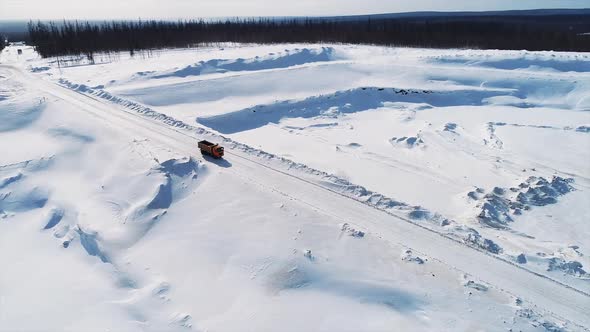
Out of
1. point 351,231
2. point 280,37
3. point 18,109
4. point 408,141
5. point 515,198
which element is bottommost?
point 515,198

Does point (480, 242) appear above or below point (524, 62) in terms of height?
below

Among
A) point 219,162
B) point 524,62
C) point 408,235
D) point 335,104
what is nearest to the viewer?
point 408,235

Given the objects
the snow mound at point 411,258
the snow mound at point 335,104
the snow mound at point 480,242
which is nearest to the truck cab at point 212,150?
the snow mound at point 335,104

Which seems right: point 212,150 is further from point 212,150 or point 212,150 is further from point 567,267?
point 567,267

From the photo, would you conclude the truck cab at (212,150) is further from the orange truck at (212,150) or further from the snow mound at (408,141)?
the snow mound at (408,141)

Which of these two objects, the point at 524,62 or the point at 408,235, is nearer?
the point at 408,235

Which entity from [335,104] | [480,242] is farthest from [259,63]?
[480,242]
